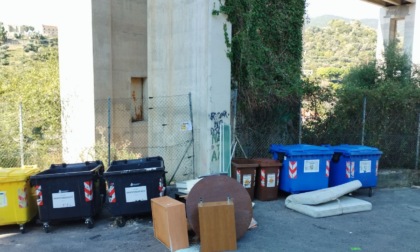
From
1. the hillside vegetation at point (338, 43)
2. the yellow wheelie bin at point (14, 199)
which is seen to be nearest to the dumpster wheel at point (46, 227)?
the yellow wheelie bin at point (14, 199)

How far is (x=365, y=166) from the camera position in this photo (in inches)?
327

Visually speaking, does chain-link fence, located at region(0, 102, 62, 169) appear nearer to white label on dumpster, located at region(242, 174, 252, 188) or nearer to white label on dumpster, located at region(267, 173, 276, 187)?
white label on dumpster, located at region(242, 174, 252, 188)

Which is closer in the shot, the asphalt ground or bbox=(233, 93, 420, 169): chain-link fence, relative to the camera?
the asphalt ground

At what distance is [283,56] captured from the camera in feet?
33.5

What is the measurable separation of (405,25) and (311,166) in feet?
83.4

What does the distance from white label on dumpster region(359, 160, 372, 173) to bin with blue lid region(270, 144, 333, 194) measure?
859 mm

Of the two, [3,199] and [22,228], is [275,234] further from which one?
[3,199]

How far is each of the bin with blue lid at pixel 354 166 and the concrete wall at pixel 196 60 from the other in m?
2.81

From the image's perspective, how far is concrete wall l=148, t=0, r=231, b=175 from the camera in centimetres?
848

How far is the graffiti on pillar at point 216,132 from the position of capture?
340 inches

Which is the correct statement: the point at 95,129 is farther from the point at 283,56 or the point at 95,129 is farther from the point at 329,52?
the point at 329,52

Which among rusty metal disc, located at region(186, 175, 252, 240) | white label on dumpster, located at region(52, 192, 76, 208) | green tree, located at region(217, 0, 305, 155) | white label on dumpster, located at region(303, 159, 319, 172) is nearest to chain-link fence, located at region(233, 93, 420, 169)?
green tree, located at region(217, 0, 305, 155)

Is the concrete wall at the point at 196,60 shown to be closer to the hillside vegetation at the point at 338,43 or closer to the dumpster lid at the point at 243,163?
the dumpster lid at the point at 243,163

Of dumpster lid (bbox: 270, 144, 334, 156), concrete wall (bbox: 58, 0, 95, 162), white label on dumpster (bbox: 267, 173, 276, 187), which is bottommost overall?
white label on dumpster (bbox: 267, 173, 276, 187)
